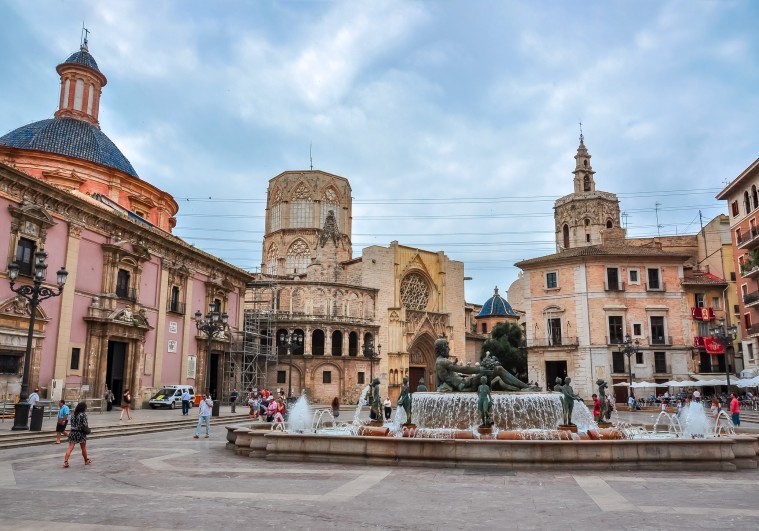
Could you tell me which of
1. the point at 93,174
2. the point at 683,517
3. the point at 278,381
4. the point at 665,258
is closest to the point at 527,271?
the point at 665,258

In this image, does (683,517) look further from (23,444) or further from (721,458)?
(23,444)

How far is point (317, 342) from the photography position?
153ft

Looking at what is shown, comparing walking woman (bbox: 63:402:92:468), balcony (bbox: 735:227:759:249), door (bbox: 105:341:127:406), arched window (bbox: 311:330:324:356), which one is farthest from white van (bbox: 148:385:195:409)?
balcony (bbox: 735:227:759:249)

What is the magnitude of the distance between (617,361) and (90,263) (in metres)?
31.6

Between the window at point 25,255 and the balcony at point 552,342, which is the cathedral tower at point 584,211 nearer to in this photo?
the balcony at point 552,342

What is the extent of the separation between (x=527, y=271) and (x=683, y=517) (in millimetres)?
36683

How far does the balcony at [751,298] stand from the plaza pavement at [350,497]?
29474 mm

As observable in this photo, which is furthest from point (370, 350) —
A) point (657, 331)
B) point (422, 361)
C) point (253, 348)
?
point (657, 331)

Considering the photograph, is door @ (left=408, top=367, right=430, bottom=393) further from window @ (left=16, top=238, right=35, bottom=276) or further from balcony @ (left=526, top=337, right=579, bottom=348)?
window @ (left=16, top=238, right=35, bottom=276)

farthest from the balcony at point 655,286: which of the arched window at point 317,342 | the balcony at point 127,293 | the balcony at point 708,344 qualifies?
the balcony at point 127,293

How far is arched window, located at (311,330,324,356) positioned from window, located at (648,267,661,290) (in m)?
24.2

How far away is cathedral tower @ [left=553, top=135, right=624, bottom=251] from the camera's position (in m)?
77.7

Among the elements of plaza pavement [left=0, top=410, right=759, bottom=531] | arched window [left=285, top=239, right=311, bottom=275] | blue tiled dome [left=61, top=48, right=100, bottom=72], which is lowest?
plaza pavement [left=0, top=410, right=759, bottom=531]

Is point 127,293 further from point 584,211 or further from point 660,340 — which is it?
point 584,211
